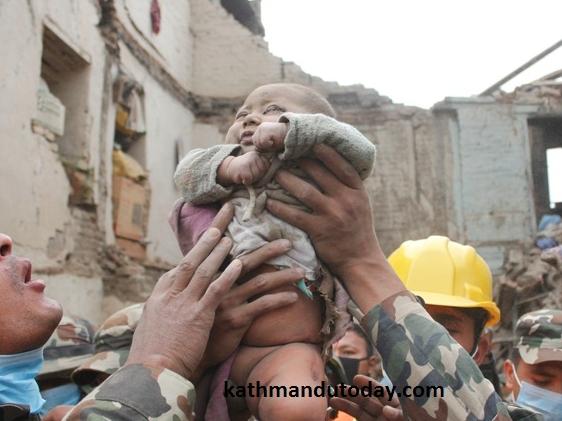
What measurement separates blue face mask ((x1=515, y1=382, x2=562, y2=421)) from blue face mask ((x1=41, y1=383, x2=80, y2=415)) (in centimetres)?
236

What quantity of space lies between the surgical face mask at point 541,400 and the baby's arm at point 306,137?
177cm

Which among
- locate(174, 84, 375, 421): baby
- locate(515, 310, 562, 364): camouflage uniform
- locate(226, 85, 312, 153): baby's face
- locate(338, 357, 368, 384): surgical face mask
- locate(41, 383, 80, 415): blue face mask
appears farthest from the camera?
locate(338, 357, 368, 384): surgical face mask

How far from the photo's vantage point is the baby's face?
64.4 inches

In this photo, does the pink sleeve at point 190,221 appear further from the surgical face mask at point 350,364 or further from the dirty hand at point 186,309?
the surgical face mask at point 350,364

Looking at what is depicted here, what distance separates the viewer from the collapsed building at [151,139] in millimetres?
5938

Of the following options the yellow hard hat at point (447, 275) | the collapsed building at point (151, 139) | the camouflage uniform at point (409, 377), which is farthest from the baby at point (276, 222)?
the collapsed building at point (151, 139)

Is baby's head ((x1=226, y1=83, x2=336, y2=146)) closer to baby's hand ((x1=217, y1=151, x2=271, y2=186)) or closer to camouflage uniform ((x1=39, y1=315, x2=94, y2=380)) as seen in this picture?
baby's hand ((x1=217, y1=151, x2=271, y2=186))

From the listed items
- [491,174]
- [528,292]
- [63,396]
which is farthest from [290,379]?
[491,174]

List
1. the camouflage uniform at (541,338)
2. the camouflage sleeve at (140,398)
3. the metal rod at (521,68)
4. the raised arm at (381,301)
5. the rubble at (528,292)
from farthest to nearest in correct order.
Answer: the metal rod at (521,68), the rubble at (528,292), the camouflage uniform at (541,338), the raised arm at (381,301), the camouflage sleeve at (140,398)

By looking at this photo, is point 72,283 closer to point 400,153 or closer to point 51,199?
point 51,199

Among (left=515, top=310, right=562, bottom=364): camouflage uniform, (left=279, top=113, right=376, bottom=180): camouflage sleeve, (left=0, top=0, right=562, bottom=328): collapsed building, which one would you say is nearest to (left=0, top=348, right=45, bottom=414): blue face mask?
(left=279, top=113, right=376, bottom=180): camouflage sleeve

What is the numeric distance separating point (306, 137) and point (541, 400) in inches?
77.2

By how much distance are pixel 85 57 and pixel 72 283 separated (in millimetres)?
2962

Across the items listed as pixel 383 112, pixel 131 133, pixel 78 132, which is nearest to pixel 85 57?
pixel 78 132
